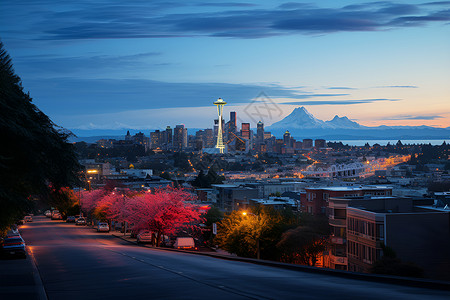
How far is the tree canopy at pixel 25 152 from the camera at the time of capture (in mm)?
15742

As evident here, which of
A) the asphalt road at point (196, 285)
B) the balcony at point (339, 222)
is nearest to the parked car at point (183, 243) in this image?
the balcony at point (339, 222)

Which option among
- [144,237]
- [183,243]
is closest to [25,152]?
[183,243]

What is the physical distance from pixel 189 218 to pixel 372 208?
54.9ft

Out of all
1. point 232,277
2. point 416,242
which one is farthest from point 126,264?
point 416,242

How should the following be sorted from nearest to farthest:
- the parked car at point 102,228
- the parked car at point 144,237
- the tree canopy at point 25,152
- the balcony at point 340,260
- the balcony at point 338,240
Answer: the tree canopy at point 25,152, the balcony at point 340,260, the balcony at point 338,240, the parked car at point 144,237, the parked car at point 102,228

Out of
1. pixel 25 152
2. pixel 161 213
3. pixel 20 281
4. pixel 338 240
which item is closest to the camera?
pixel 25 152

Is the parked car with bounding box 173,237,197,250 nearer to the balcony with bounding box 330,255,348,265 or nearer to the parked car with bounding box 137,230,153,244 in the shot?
the parked car with bounding box 137,230,153,244

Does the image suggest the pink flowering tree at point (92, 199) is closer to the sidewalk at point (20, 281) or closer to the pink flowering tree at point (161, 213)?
the pink flowering tree at point (161, 213)

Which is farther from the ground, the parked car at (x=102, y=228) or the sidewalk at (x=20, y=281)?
the sidewalk at (x=20, y=281)

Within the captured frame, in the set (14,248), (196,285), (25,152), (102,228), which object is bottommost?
(102,228)

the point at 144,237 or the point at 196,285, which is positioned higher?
the point at 196,285

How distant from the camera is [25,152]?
16266 mm

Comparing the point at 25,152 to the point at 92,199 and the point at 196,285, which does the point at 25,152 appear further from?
the point at 92,199

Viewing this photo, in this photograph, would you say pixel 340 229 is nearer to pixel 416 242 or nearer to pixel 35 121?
pixel 416 242
